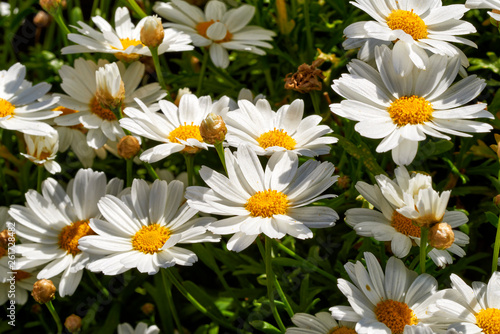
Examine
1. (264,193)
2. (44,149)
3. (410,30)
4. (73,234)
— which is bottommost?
(73,234)

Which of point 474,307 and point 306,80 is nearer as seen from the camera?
point 474,307

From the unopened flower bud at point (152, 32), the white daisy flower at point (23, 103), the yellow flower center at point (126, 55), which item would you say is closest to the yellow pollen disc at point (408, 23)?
the unopened flower bud at point (152, 32)

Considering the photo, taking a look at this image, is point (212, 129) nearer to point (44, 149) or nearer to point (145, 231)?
point (145, 231)

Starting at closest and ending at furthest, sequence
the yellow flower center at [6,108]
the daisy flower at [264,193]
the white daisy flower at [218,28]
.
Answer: the daisy flower at [264,193], the yellow flower center at [6,108], the white daisy flower at [218,28]

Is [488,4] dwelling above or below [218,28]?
above

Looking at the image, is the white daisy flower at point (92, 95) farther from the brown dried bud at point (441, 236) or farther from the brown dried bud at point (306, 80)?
the brown dried bud at point (441, 236)

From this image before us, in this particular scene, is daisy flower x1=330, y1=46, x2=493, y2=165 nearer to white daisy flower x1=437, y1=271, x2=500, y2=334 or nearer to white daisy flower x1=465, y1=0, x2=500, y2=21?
white daisy flower x1=465, y1=0, x2=500, y2=21

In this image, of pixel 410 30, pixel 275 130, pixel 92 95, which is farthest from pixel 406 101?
pixel 92 95
